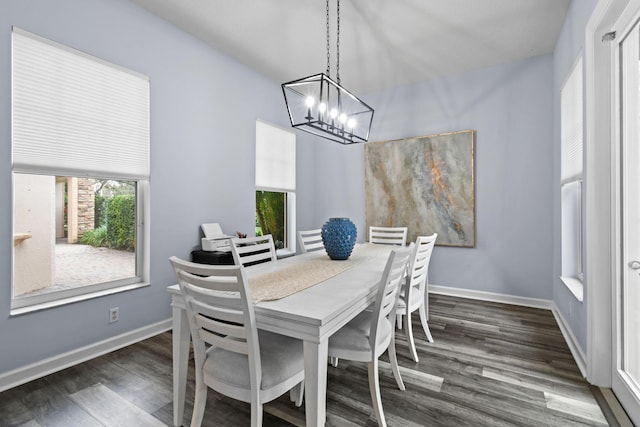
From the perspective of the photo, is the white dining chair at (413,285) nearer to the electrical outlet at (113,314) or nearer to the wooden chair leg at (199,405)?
the wooden chair leg at (199,405)

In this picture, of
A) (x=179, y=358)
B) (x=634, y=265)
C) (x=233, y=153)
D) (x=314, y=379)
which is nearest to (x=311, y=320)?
(x=314, y=379)

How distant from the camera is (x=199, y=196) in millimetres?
3262

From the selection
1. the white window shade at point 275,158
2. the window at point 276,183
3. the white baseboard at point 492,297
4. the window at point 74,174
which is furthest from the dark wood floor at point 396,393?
the white window shade at point 275,158

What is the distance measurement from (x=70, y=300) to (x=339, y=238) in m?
2.08

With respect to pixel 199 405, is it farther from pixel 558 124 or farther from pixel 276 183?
pixel 558 124

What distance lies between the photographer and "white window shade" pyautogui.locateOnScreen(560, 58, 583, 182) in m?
2.47

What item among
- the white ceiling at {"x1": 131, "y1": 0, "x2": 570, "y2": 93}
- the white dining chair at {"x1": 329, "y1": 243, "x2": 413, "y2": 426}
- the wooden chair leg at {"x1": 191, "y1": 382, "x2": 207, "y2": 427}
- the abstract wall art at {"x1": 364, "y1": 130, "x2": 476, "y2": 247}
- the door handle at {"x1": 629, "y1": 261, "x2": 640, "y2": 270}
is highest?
the white ceiling at {"x1": 131, "y1": 0, "x2": 570, "y2": 93}

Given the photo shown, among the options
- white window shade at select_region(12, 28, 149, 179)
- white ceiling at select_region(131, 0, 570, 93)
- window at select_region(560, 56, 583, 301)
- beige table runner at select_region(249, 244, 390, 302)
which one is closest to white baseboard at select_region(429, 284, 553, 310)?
window at select_region(560, 56, 583, 301)

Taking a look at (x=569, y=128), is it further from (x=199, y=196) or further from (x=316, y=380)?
(x=199, y=196)

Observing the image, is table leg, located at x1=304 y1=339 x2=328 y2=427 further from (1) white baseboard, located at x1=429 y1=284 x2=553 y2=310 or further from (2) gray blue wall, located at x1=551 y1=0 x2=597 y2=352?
(1) white baseboard, located at x1=429 y1=284 x2=553 y2=310

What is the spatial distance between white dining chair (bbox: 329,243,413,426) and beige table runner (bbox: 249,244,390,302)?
1.15ft

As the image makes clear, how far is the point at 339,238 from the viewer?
8.31ft

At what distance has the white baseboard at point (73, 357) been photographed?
6.66 ft

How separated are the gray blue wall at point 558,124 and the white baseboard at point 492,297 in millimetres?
170
